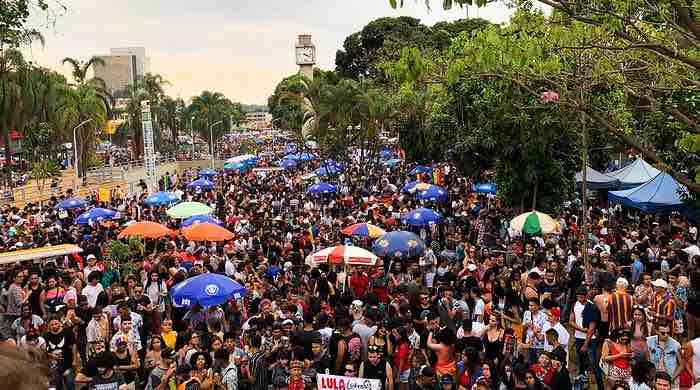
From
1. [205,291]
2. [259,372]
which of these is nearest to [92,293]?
[205,291]

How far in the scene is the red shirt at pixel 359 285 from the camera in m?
11.8

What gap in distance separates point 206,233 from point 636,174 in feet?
41.7

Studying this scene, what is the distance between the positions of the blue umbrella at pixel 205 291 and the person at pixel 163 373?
5.83 feet

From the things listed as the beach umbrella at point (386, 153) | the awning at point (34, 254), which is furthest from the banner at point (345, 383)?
the beach umbrella at point (386, 153)

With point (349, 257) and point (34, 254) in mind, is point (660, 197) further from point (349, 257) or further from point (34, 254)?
point (34, 254)

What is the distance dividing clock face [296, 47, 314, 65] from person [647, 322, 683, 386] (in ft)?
420

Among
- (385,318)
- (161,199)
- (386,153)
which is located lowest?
(386,153)

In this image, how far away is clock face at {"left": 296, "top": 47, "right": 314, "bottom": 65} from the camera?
13250 centimetres

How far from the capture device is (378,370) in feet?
25.4

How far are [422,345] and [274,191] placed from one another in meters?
22.1

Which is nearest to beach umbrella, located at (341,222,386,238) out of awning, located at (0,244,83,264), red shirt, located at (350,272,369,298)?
red shirt, located at (350,272,369,298)

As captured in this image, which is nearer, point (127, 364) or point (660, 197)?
point (127, 364)

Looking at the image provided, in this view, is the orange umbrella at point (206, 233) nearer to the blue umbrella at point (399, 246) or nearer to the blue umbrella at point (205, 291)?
the blue umbrella at point (399, 246)

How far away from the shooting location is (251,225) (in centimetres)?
1958
